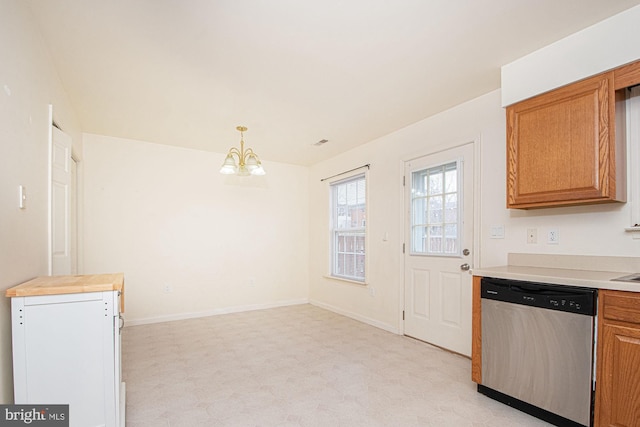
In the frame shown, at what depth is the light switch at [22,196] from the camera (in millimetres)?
1772

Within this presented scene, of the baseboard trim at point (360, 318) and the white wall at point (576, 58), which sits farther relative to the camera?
the baseboard trim at point (360, 318)

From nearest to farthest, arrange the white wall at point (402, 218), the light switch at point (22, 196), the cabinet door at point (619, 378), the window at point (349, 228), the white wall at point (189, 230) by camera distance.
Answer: the cabinet door at point (619, 378) → the light switch at point (22, 196) → the white wall at point (402, 218) → the white wall at point (189, 230) → the window at point (349, 228)

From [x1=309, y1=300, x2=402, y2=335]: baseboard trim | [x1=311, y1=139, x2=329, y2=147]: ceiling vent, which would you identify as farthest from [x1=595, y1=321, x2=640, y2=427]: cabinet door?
[x1=311, y1=139, x2=329, y2=147]: ceiling vent

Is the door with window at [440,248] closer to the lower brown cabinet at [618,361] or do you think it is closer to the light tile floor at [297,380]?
the light tile floor at [297,380]

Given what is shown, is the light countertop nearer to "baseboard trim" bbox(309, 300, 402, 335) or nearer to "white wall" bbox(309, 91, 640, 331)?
"white wall" bbox(309, 91, 640, 331)

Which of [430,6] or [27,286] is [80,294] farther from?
[430,6]

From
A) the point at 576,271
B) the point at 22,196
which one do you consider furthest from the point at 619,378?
the point at 22,196

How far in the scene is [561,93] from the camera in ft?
7.34

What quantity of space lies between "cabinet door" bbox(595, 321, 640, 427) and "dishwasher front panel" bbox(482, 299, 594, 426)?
0.19 ft

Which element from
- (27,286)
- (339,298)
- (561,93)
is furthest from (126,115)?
(561,93)

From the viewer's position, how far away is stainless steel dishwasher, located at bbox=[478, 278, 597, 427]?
1855 millimetres

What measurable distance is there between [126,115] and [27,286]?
2.55m

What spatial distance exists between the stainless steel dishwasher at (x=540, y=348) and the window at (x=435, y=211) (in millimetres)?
1080

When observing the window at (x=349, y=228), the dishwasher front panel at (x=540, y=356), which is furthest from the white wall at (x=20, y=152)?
the window at (x=349, y=228)
